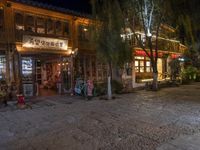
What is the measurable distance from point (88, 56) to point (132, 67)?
4.51 metres

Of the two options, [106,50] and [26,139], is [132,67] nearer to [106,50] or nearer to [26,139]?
[106,50]

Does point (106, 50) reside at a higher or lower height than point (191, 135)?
higher

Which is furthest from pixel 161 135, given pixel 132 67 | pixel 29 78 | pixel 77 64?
pixel 132 67

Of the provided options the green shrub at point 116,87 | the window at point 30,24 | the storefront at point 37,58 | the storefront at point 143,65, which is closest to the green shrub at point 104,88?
the green shrub at point 116,87

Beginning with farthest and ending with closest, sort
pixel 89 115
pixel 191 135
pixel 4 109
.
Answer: pixel 4 109, pixel 89 115, pixel 191 135

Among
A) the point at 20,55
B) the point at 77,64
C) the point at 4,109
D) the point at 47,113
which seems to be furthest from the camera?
the point at 77,64

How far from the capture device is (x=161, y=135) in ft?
20.3

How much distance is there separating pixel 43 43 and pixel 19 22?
1850 millimetres

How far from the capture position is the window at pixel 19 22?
43.1 feet

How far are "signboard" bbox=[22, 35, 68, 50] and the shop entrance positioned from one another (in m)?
1.13

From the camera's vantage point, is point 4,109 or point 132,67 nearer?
point 4,109

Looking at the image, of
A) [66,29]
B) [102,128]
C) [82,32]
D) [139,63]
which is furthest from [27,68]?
[139,63]

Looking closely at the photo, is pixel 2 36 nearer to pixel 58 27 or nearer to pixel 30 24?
pixel 30 24

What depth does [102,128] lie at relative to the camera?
700 centimetres
